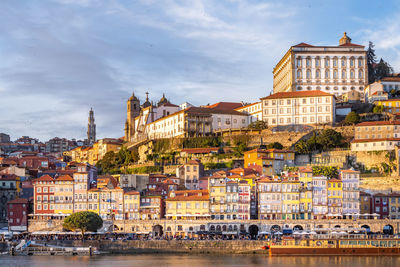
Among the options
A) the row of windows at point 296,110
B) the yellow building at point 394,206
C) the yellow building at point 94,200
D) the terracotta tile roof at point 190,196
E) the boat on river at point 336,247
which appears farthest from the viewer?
the row of windows at point 296,110

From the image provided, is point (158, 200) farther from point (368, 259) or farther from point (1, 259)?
point (368, 259)

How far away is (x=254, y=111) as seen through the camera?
96250mm

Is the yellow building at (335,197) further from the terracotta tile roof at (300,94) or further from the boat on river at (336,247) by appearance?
the terracotta tile roof at (300,94)

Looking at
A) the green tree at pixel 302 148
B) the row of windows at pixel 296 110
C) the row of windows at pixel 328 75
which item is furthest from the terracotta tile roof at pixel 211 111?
the green tree at pixel 302 148

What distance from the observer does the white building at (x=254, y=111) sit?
93.9m

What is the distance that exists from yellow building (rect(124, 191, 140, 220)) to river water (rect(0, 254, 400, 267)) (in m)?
10.00

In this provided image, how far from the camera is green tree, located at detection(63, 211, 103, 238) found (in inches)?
2404

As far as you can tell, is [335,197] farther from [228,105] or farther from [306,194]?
[228,105]

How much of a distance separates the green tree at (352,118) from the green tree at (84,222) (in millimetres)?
38869

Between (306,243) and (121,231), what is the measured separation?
19.5 meters

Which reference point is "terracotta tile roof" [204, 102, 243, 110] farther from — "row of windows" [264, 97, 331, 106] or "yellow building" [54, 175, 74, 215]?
"yellow building" [54, 175, 74, 215]

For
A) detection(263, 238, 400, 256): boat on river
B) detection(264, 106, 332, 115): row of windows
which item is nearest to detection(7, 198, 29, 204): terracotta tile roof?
detection(263, 238, 400, 256): boat on river

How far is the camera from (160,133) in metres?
101

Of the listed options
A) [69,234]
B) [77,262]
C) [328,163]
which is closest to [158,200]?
[69,234]
